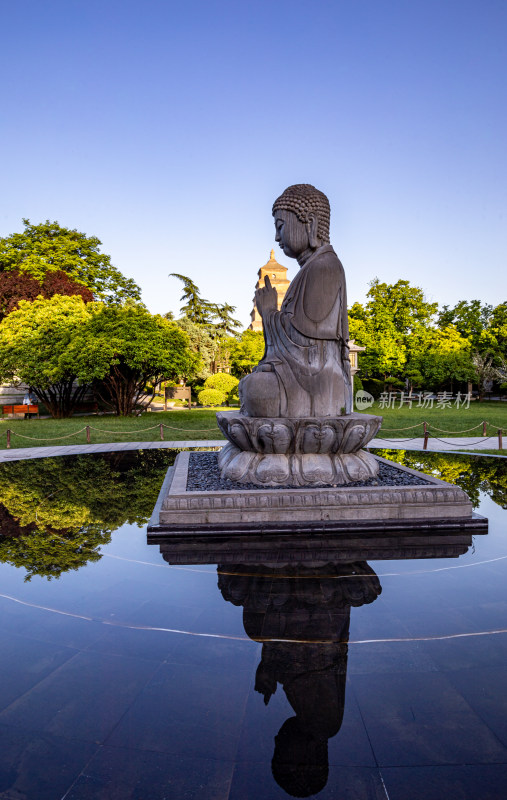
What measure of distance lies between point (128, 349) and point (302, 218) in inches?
621

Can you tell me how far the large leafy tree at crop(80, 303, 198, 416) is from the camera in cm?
1984

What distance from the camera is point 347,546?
181 inches

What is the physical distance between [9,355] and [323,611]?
2148 centimetres

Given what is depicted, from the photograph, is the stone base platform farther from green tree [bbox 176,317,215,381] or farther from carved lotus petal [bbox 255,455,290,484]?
green tree [bbox 176,317,215,381]

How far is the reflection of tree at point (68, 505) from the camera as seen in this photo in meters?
4.64

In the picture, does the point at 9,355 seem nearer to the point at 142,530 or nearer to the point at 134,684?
the point at 142,530

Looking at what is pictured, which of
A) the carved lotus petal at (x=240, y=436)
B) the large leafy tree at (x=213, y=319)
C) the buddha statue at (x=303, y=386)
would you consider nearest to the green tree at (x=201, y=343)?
the large leafy tree at (x=213, y=319)

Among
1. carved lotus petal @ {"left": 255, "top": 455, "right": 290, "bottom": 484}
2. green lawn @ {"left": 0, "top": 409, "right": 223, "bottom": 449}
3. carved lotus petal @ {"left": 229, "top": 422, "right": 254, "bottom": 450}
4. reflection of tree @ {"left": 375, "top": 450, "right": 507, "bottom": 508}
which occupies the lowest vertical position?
green lawn @ {"left": 0, "top": 409, "right": 223, "bottom": 449}

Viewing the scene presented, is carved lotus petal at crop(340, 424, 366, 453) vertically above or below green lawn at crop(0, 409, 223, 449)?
above

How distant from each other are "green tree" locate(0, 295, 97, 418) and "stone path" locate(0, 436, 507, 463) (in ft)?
24.4

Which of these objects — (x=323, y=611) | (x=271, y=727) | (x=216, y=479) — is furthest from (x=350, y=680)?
(x=216, y=479)

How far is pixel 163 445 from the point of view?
1322 centimetres

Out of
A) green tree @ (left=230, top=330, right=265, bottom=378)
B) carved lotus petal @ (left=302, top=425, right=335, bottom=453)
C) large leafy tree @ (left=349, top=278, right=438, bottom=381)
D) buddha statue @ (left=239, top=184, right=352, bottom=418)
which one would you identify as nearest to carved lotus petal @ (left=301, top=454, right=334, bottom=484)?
carved lotus petal @ (left=302, top=425, right=335, bottom=453)

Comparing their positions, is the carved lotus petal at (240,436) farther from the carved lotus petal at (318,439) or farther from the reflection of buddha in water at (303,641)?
the reflection of buddha in water at (303,641)
